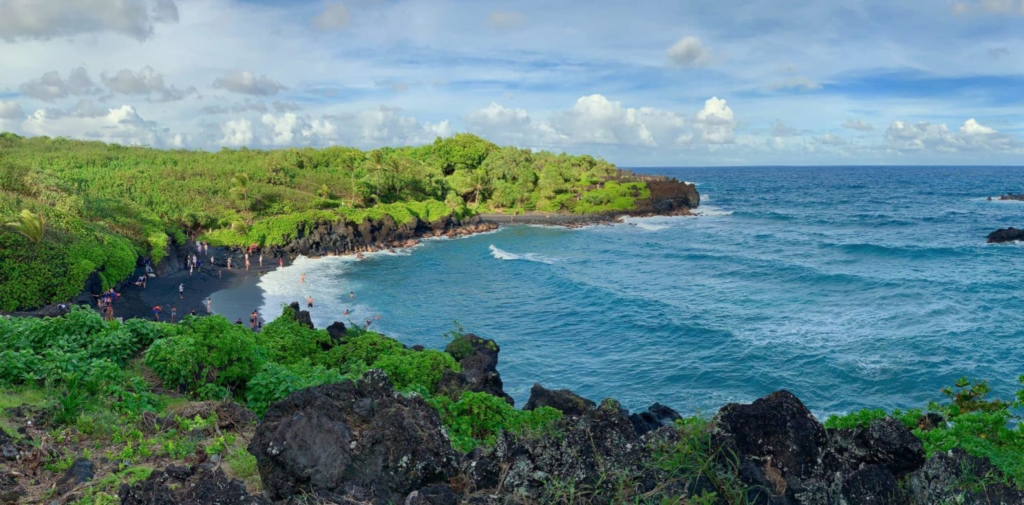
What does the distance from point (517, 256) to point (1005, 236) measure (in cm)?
5184

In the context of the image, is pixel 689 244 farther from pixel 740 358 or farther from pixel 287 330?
pixel 287 330

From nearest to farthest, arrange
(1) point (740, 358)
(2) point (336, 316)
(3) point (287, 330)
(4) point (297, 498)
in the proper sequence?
(4) point (297, 498) → (3) point (287, 330) → (1) point (740, 358) → (2) point (336, 316)

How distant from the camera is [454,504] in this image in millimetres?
5805

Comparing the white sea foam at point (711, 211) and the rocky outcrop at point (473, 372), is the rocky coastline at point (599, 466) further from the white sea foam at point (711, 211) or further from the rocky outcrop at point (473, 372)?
the white sea foam at point (711, 211)

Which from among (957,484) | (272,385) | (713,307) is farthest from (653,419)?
(713,307)

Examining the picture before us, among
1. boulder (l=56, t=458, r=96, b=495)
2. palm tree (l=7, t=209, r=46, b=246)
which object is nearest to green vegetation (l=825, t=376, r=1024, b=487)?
boulder (l=56, t=458, r=96, b=495)

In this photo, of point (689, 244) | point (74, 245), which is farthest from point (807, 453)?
point (689, 244)

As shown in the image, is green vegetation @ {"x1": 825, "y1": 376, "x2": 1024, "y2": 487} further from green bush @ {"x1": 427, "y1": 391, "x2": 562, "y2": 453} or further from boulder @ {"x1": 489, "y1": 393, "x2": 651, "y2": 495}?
green bush @ {"x1": 427, "y1": 391, "x2": 562, "y2": 453}

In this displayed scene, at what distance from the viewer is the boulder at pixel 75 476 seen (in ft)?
23.3

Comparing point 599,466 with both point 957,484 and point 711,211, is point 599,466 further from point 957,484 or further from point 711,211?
point 711,211

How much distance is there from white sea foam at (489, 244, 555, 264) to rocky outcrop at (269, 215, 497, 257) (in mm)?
10454

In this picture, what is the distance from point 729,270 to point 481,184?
55180 millimetres

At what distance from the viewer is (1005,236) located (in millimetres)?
64438

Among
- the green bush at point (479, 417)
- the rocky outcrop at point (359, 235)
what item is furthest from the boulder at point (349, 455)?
the rocky outcrop at point (359, 235)
